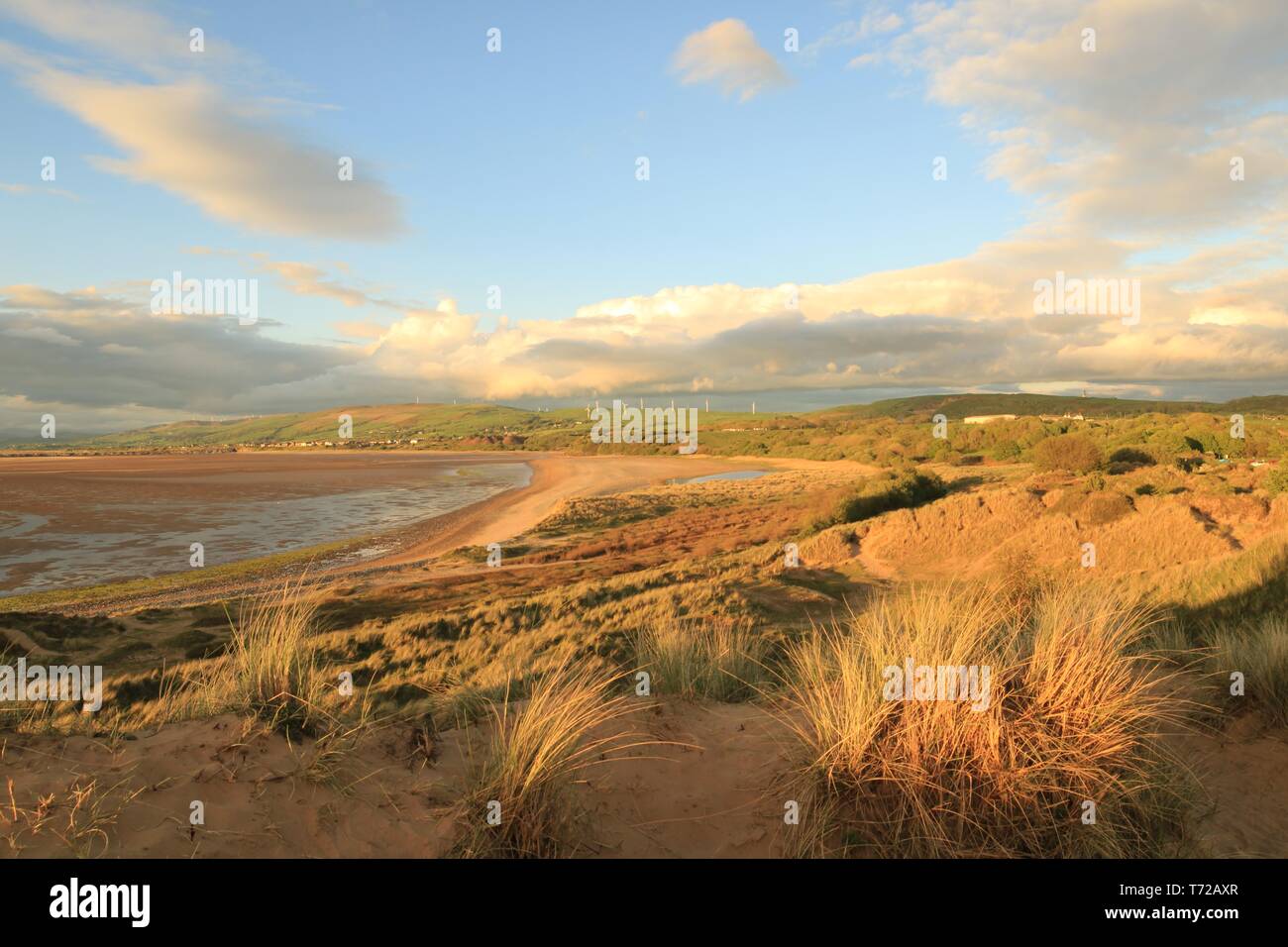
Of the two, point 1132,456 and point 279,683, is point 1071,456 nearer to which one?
point 1132,456

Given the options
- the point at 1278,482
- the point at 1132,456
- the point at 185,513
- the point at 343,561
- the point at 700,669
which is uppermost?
the point at 1132,456

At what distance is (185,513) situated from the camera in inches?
1751

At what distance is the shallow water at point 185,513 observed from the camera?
29.5 m

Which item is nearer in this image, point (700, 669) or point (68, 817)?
point (68, 817)

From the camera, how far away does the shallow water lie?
96.8 ft

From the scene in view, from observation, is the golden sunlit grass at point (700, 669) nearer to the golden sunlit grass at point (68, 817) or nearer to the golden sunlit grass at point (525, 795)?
the golden sunlit grass at point (525, 795)

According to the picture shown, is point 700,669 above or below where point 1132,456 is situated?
below


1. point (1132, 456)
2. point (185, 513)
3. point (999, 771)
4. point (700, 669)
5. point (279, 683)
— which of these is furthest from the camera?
point (185, 513)

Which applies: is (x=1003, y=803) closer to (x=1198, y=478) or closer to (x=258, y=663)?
(x=258, y=663)

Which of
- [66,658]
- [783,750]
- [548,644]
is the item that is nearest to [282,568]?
[66,658]
